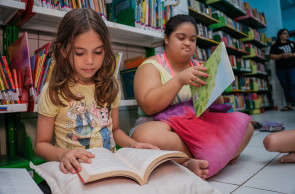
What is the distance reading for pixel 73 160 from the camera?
584 millimetres

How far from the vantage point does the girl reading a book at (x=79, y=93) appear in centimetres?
78

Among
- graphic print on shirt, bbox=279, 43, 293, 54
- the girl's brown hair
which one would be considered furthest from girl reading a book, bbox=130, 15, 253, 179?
graphic print on shirt, bbox=279, 43, 293, 54

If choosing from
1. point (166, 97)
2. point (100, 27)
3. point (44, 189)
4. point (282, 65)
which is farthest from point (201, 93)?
point (282, 65)

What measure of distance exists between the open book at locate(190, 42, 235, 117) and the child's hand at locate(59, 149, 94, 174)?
1.38ft

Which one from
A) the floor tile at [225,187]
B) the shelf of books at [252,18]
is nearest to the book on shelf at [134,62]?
the floor tile at [225,187]

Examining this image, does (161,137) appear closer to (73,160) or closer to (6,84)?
(73,160)

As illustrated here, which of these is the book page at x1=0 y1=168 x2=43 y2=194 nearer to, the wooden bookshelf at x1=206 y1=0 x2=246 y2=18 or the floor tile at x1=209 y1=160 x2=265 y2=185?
the floor tile at x1=209 y1=160 x2=265 y2=185

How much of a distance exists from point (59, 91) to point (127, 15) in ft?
3.02

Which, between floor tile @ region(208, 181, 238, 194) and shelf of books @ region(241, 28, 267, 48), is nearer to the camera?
floor tile @ region(208, 181, 238, 194)

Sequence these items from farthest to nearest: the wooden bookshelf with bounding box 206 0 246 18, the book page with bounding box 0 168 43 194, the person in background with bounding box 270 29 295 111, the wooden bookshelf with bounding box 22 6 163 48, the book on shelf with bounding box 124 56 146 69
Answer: the wooden bookshelf with bounding box 206 0 246 18 < the person in background with bounding box 270 29 295 111 < the book on shelf with bounding box 124 56 146 69 < the wooden bookshelf with bounding box 22 6 163 48 < the book page with bounding box 0 168 43 194

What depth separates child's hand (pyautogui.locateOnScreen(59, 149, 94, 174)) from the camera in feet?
1.87

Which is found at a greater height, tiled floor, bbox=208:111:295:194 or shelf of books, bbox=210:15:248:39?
shelf of books, bbox=210:15:248:39

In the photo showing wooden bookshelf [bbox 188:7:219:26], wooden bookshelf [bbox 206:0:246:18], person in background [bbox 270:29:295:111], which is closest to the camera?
wooden bookshelf [bbox 188:7:219:26]

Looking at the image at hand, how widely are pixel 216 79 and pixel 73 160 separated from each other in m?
0.51
